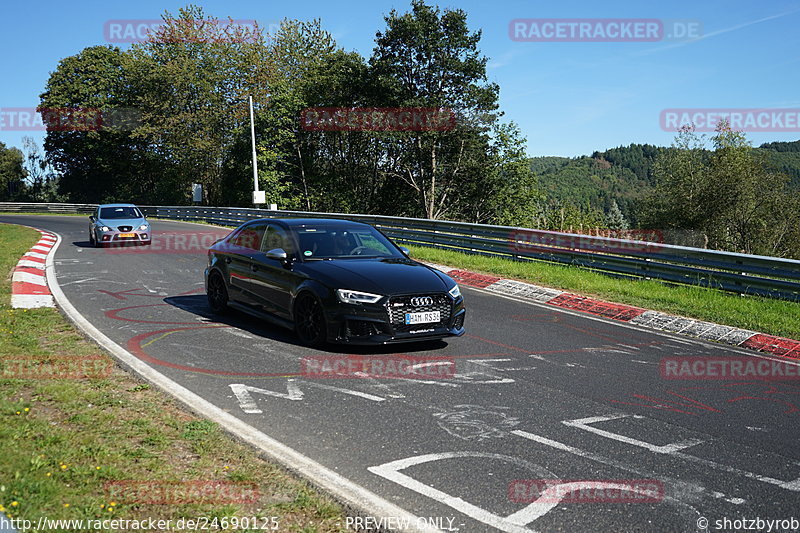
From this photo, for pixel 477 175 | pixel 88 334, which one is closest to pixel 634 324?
pixel 88 334

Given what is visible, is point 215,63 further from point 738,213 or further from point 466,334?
point 466,334

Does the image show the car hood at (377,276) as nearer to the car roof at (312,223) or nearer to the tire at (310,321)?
the tire at (310,321)

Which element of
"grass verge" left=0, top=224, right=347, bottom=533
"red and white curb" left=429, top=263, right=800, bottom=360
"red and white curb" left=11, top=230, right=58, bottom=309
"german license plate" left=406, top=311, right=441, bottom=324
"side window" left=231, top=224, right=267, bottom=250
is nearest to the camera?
"grass verge" left=0, top=224, right=347, bottom=533

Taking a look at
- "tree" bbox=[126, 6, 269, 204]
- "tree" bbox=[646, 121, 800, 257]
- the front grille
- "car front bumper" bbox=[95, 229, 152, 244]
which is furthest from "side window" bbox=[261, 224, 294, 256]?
"tree" bbox=[646, 121, 800, 257]

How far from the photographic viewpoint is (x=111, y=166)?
6694 centimetres

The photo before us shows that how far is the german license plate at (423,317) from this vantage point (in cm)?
764

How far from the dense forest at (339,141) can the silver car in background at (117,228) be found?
20720mm

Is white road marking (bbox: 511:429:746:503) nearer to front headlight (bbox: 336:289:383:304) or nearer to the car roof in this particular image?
front headlight (bbox: 336:289:383:304)

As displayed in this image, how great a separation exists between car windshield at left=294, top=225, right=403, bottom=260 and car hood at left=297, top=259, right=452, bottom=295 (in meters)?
0.24

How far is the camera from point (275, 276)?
8.74m

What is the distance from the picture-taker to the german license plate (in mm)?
7637

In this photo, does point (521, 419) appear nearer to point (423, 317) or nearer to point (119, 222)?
point (423, 317)

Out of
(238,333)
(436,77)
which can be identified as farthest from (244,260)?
(436,77)

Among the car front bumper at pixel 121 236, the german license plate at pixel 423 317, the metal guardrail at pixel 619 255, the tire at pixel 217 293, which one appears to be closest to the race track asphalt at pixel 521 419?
the tire at pixel 217 293
